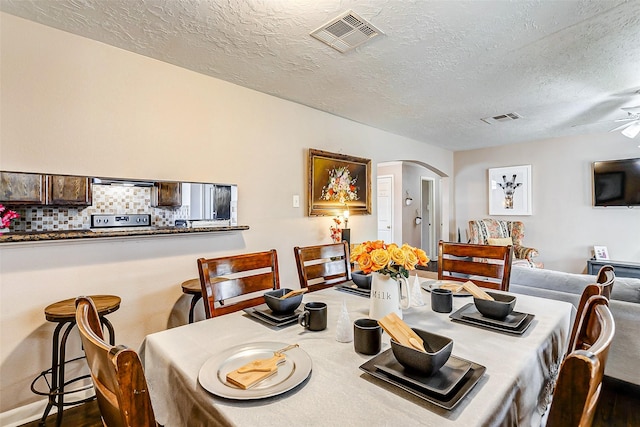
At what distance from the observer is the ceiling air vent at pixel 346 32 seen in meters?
1.80

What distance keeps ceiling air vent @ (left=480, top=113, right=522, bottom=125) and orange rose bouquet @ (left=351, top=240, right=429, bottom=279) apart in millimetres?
3245

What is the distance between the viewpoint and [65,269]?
6.29 ft

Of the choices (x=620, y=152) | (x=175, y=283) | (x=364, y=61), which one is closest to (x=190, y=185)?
(x=175, y=283)

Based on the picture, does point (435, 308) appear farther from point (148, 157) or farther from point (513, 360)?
point (148, 157)

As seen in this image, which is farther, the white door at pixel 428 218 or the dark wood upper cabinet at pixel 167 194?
the white door at pixel 428 218

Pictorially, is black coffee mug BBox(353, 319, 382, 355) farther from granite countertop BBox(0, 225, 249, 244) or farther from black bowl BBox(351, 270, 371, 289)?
granite countertop BBox(0, 225, 249, 244)

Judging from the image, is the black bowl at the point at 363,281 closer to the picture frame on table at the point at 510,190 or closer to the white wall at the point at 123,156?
the white wall at the point at 123,156

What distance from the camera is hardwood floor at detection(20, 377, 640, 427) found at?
180 cm

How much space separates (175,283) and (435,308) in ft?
6.29

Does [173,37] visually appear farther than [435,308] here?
Yes

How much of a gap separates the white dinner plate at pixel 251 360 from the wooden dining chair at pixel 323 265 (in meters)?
0.84

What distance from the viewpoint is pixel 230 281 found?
1.54 metres

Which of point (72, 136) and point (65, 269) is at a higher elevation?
point (72, 136)

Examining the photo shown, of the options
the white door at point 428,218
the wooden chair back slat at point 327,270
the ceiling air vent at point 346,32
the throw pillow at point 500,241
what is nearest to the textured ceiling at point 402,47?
the ceiling air vent at point 346,32
